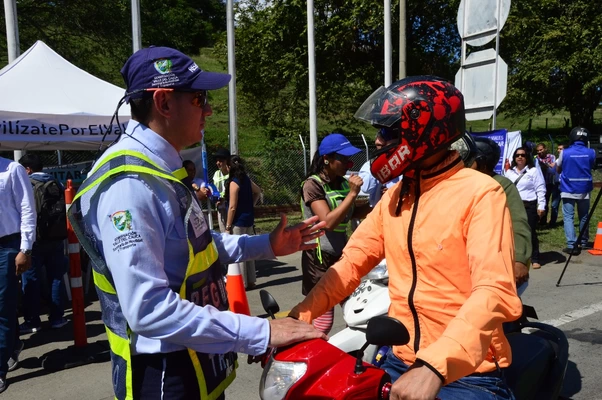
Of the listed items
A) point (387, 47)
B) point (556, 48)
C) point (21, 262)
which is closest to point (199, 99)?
point (21, 262)

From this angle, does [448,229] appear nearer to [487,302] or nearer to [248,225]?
[487,302]

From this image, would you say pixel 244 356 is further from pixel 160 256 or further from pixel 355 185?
pixel 160 256

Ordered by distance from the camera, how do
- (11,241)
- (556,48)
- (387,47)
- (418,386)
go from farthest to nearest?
(556,48)
(387,47)
(11,241)
(418,386)

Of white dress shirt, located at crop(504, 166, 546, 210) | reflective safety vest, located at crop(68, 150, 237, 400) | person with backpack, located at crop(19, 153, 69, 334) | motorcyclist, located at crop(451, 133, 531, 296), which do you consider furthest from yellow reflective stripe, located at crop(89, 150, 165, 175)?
white dress shirt, located at crop(504, 166, 546, 210)

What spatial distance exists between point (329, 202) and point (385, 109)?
2.48 meters

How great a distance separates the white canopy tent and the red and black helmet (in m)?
5.02

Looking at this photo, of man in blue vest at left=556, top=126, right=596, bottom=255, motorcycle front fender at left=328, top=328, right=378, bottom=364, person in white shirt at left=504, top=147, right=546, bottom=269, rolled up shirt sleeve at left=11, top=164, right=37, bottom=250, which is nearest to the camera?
motorcycle front fender at left=328, top=328, right=378, bottom=364

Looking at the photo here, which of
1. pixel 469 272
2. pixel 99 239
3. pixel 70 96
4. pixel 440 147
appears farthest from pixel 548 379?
pixel 70 96

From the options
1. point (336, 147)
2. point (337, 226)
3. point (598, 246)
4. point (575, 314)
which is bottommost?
point (598, 246)

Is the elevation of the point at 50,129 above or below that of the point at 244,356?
above

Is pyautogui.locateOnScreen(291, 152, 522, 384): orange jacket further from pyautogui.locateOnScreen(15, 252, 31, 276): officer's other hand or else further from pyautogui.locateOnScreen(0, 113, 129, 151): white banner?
pyautogui.locateOnScreen(0, 113, 129, 151): white banner

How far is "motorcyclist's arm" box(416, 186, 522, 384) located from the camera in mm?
1697

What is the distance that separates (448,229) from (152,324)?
1053 mm

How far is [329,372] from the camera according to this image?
1774mm
